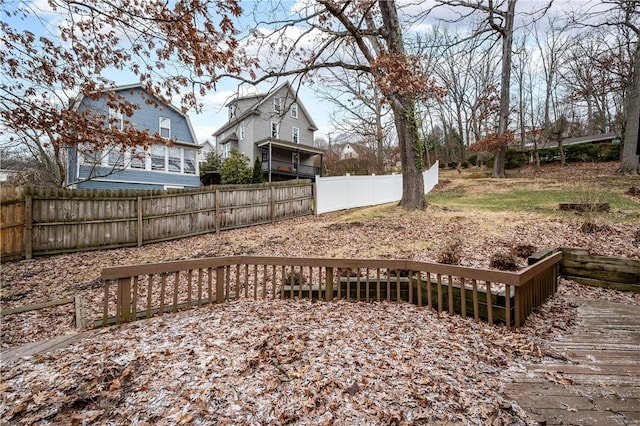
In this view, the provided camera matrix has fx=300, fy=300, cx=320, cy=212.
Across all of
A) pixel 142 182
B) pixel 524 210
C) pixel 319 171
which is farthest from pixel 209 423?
pixel 319 171

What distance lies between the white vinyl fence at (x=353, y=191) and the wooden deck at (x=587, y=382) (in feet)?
32.4

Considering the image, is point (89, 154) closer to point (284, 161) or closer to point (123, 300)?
point (123, 300)

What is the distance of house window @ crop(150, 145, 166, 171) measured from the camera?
15.4 metres

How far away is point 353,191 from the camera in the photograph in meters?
13.5

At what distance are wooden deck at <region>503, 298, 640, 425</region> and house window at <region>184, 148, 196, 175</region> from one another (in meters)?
17.4

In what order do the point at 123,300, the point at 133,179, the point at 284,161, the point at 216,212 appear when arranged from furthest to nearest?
the point at 284,161 → the point at 133,179 → the point at 216,212 → the point at 123,300

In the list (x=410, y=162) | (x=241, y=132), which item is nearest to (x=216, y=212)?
(x=410, y=162)

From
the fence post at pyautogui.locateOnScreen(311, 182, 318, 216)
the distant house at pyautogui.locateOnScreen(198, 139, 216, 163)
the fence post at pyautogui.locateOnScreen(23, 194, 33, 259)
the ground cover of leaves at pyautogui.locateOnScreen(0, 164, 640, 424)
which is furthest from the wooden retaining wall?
the distant house at pyautogui.locateOnScreen(198, 139, 216, 163)

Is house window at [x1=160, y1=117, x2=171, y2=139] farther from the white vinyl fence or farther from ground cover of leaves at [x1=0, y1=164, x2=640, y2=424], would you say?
ground cover of leaves at [x1=0, y1=164, x2=640, y2=424]

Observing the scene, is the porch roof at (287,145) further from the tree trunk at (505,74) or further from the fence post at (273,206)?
A: the tree trunk at (505,74)

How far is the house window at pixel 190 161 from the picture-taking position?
16.8 metres

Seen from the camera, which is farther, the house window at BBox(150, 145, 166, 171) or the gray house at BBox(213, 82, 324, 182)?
the gray house at BBox(213, 82, 324, 182)

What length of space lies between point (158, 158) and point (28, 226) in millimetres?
9130

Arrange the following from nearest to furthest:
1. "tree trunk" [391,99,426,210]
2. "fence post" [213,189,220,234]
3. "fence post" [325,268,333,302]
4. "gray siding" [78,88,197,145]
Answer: "fence post" [325,268,333,302], "tree trunk" [391,99,426,210], "fence post" [213,189,220,234], "gray siding" [78,88,197,145]
